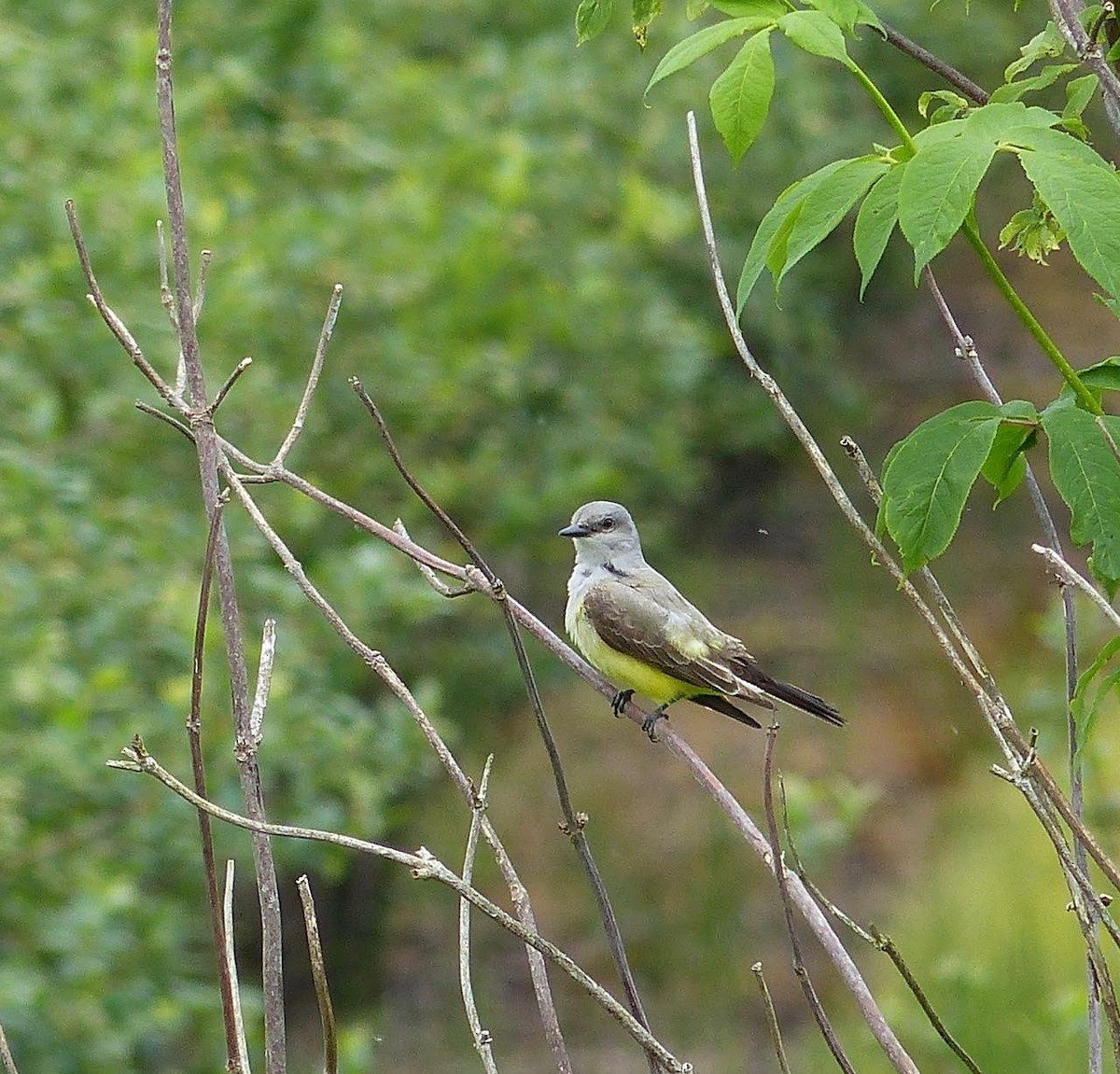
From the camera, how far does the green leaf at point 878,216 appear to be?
1885 mm

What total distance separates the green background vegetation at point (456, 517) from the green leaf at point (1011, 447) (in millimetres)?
3082

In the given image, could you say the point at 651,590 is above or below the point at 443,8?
below

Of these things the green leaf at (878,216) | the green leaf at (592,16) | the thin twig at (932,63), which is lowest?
the green leaf at (878,216)

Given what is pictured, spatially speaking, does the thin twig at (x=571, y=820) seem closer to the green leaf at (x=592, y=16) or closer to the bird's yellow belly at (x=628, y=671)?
the green leaf at (x=592, y=16)

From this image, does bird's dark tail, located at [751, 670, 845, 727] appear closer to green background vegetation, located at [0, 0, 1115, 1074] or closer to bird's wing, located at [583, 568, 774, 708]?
bird's wing, located at [583, 568, 774, 708]

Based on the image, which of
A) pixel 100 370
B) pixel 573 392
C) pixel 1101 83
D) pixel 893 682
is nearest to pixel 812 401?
pixel 893 682

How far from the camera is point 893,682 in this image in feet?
35.9

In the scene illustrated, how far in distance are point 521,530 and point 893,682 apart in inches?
151

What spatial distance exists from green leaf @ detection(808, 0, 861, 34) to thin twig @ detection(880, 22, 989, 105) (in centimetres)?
16

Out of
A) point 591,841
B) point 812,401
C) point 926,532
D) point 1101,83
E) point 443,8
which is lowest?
point 591,841

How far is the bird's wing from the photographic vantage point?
13.9 ft

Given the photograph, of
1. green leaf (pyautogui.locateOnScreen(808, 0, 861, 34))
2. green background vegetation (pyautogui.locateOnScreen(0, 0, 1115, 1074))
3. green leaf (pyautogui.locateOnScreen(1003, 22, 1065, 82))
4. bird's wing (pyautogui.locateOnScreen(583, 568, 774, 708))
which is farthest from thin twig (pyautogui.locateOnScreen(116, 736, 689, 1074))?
green background vegetation (pyautogui.locateOnScreen(0, 0, 1115, 1074))

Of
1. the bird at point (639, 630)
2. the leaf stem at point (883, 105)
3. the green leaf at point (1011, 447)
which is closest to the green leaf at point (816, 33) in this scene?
the leaf stem at point (883, 105)

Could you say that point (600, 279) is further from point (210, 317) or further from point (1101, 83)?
point (1101, 83)
